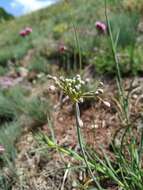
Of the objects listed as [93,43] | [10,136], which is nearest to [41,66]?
[93,43]

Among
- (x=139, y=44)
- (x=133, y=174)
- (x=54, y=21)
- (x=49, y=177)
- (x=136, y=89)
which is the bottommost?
(x=49, y=177)

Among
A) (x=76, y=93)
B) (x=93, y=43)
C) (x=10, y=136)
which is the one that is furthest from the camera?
(x=93, y=43)

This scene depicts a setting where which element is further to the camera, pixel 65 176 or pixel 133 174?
pixel 65 176

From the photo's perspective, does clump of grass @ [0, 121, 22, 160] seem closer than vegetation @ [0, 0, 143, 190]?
No

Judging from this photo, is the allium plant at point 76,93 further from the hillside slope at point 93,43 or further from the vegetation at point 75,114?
the hillside slope at point 93,43

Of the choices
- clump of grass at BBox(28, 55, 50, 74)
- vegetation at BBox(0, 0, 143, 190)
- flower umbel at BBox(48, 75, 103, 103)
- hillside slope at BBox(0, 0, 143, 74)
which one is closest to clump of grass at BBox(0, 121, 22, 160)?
vegetation at BBox(0, 0, 143, 190)

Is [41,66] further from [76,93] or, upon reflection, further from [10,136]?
[76,93]

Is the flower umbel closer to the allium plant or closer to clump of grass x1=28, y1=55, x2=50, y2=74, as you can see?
the allium plant

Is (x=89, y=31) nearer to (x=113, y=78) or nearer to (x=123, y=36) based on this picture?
(x=123, y=36)

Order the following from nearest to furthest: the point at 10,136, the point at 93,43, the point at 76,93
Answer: the point at 76,93, the point at 10,136, the point at 93,43

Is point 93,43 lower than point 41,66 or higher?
higher

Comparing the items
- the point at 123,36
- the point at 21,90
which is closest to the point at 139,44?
the point at 123,36
